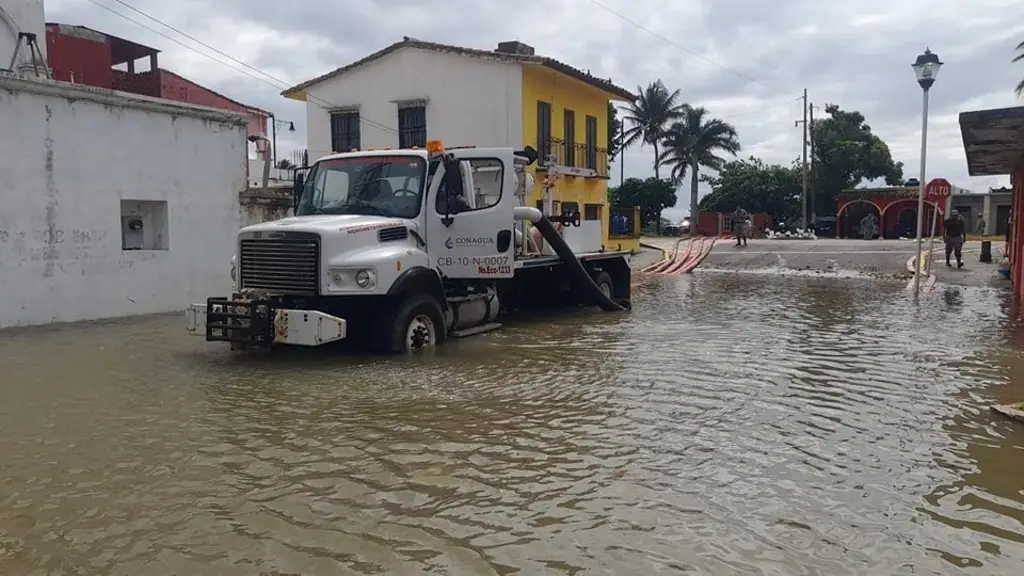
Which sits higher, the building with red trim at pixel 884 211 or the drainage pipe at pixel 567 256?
the building with red trim at pixel 884 211

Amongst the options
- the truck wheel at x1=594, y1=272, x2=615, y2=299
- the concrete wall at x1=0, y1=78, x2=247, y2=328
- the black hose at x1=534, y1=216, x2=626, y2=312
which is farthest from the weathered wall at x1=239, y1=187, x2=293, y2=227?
the truck wheel at x1=594, y1=272, x2=615, y2=299

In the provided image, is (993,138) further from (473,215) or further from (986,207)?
(986,207)

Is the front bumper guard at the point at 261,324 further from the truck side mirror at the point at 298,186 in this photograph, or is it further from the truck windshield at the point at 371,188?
the truck side mirror at the point at 298,186

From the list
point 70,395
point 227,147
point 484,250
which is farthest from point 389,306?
point 227,147

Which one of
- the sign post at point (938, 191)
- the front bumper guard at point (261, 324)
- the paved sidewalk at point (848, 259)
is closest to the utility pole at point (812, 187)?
the paved sidewalk at point (848, 259)

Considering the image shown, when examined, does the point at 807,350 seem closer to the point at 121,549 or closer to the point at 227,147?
the point at 121,549

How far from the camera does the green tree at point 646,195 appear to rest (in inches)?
1893

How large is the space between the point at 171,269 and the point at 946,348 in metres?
12.1

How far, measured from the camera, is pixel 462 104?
24.8 meters

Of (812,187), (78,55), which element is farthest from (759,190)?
(78,55)

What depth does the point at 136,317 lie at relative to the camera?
13180mm

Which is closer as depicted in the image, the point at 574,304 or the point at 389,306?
the point at 389,306

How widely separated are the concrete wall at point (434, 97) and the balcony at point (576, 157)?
1699 mm

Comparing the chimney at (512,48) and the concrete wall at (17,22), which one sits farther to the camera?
the chimney at (512,48)
